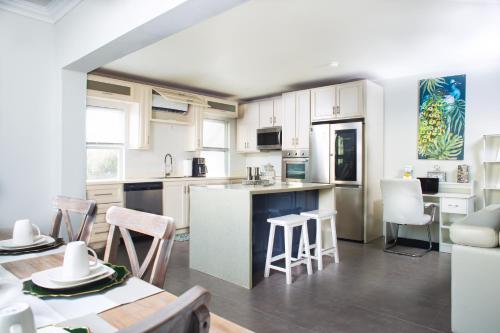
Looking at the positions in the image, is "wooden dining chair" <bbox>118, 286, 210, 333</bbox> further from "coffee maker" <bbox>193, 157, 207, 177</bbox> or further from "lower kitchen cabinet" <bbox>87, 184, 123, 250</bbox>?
"coffee maker" <bbox>193, 157, 207, 177</bbox>

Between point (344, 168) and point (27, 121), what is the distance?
402 cm

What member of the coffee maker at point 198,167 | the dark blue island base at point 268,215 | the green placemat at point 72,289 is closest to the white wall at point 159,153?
the coffee maker at point 198,167

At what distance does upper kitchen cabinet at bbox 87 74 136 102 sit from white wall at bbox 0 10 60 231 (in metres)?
1.49

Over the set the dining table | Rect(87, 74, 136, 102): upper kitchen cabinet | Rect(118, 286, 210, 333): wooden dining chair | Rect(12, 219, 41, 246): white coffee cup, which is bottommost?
the dining table

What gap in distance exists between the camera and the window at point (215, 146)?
6.43 m

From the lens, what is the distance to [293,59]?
4254 millimetres

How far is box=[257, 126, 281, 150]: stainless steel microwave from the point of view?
19.8ft

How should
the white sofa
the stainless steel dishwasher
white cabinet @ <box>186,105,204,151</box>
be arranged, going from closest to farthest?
the white sofa
the stainless steel dishwasher
white cabinet @ <box>186,105,204,151</box>

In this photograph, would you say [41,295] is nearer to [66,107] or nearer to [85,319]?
[85,319]

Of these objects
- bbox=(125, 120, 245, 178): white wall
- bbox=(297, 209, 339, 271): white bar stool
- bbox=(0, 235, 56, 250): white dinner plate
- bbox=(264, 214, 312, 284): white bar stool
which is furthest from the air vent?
bbox=(0, 235, 56, 250): white dinner plate

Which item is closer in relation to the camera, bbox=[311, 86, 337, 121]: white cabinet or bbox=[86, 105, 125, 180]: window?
bbox=[86, 105, 125, 180]: window

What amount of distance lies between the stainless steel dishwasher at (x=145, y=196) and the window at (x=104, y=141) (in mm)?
594

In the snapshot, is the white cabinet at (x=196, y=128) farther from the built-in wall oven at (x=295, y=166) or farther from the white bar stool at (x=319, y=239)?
the white bar stool at (x=319, y=239)

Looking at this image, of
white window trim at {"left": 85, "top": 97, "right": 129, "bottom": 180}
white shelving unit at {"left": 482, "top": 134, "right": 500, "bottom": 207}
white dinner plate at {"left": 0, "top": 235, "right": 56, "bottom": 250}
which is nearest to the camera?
white dinner plate at {"left": 0, "top": 235, "right": 56, "bottom": 250}
